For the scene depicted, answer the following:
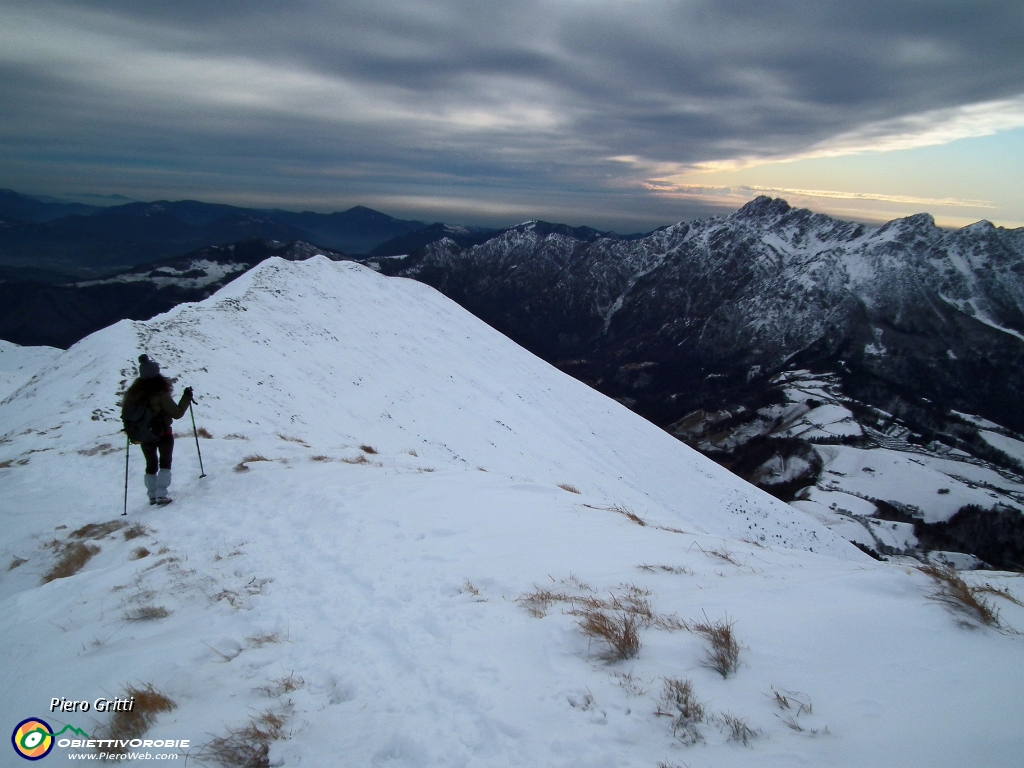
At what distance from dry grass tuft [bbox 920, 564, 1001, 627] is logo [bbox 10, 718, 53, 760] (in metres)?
8.35

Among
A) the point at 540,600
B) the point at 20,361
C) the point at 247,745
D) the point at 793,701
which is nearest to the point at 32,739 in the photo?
the point at 247,745

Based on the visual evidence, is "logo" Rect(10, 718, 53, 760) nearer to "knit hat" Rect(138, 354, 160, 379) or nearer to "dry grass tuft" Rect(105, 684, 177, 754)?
"dry grass tuft" Rect(105, 684, 177, 754)

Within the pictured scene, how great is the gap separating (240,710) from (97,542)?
7.19 m

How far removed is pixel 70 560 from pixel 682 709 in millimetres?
10174

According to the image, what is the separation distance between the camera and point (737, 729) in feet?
11.1

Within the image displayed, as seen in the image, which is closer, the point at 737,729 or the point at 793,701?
the point at 737,729

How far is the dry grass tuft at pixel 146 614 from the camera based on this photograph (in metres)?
6.06

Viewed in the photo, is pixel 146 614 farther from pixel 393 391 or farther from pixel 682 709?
pixel 393 391

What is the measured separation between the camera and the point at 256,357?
30.2 meters

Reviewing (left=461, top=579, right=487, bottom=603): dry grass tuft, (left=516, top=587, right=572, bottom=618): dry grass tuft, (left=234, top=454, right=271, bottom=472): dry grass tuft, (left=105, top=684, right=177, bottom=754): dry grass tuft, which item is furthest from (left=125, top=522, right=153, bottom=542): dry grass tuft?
(left=516, top=587, right=572, bottom=618): dry grass tuft

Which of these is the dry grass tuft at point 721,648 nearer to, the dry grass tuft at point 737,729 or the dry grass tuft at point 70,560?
the dry grass tuft at point 737,729

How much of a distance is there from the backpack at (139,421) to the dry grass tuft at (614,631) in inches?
401

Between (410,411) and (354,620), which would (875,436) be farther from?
(354,620)

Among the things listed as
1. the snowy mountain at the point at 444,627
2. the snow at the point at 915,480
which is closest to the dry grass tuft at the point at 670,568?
the snowy mountain at the point at 444,627
